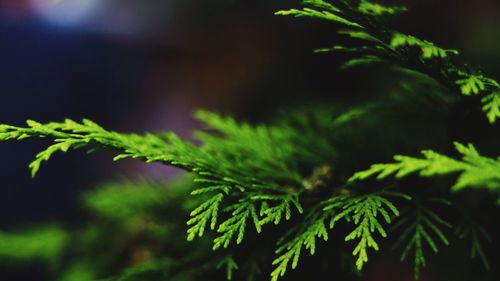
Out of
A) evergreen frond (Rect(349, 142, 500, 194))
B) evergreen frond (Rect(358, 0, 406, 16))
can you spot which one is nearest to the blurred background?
evergreen frond (Rect(358, 0, 406, 16))

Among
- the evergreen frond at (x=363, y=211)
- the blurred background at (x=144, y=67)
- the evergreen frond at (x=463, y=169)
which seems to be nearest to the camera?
the evergreen frond at (x=463, y=169)

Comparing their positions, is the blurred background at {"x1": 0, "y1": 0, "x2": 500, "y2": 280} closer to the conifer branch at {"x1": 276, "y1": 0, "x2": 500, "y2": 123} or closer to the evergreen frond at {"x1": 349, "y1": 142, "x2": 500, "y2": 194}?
the conifer branch at {"x1": 276, "y1": 0, "x2": 500, "y2": 123}

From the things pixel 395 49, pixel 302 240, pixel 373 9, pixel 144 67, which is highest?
pixel 144 67

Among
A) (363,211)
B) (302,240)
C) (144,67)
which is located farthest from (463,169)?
(144,67)

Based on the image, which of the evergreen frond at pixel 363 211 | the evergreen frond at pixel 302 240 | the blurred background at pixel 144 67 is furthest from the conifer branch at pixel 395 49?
the blurred background at pixel 144 67

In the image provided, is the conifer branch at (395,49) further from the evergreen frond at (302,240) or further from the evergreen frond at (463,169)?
the evergreen frond at (302,240)

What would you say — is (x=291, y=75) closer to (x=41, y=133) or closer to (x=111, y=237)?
(x=111, y=237)

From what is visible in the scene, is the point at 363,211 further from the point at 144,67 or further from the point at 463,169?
the point at 144,67

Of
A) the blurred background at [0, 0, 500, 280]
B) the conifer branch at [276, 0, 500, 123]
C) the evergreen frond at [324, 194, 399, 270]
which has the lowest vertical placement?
the evergreen frond at [324, 194, 399, 270]
